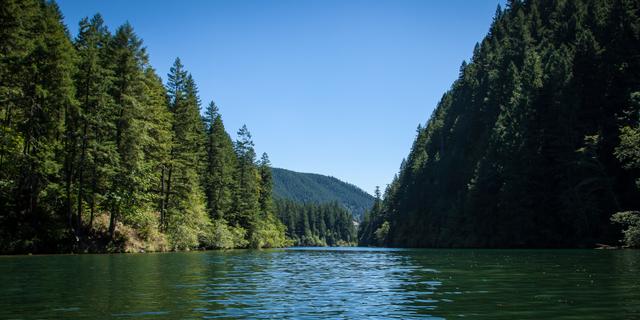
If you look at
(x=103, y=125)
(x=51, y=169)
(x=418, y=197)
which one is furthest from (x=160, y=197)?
(x=418, y=197)

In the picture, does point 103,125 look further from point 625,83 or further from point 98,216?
point 625,83

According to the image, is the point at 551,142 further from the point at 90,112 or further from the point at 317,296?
the point at 317,296

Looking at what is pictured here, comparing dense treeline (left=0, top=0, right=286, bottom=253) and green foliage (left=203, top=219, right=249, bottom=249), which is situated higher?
dense treeline (left=0, top=0, right=286, bottom=253)

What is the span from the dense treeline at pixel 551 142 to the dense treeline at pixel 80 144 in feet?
131

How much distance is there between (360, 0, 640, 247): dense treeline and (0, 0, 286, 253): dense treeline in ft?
131

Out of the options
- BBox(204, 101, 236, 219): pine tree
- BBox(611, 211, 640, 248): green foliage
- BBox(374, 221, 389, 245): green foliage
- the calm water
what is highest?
BBox(204, 101, 236, 219): pine tree

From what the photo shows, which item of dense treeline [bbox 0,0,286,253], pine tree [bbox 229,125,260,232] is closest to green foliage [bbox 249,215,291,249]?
pine tree [bbox 229,125,260,232]

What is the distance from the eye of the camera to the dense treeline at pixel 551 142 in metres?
57.3

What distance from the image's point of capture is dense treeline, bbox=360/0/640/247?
57.3 metres

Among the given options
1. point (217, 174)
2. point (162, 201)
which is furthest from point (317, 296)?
point (217, 174)

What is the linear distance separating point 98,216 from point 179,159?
13.7 meters

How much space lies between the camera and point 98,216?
43531mm

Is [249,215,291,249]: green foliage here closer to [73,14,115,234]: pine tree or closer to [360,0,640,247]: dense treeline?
[360,0,640,247]: dense treeline

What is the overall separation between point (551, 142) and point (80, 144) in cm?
5307
